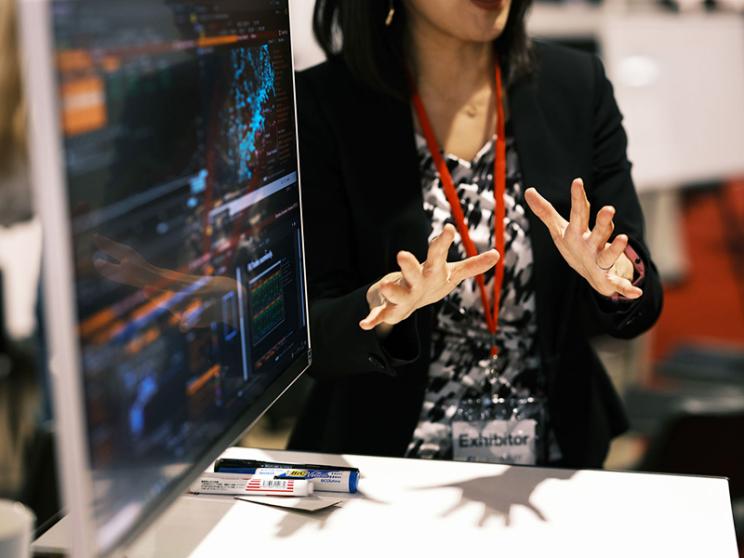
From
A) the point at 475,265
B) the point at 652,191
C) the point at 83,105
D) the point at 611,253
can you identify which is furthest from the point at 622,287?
the point at 652,191

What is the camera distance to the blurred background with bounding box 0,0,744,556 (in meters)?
2.41

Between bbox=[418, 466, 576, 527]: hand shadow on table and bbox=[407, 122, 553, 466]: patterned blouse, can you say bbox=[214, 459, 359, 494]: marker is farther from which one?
bbox=[407, 122, 553, 466]: patterned blouse

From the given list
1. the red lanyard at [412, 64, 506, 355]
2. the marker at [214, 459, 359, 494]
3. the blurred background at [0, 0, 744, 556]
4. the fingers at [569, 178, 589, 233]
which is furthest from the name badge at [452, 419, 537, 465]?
the blurred background at [0, 0, 744, 556]

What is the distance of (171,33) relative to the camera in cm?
87

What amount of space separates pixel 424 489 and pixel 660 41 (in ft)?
9.02

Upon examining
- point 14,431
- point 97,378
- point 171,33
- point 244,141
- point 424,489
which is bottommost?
point 14,431

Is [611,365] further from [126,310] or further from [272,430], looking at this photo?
[126,310]

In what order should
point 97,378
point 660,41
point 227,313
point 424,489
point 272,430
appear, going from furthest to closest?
point 660,41
point 272,430
point 424,489
point 227,313
point 97,378

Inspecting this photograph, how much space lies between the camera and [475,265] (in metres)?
1.18

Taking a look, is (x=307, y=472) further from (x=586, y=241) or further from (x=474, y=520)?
(x=586, y=241)

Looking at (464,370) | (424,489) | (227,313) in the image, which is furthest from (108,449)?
(464,370)

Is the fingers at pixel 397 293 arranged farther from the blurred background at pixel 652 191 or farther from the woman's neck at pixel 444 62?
the blurred background at pixel 652 191

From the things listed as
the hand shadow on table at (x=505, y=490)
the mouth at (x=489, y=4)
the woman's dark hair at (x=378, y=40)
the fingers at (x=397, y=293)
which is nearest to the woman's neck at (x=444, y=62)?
the woman's dark hair at (x=378, y=40)

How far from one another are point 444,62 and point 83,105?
0.93m
